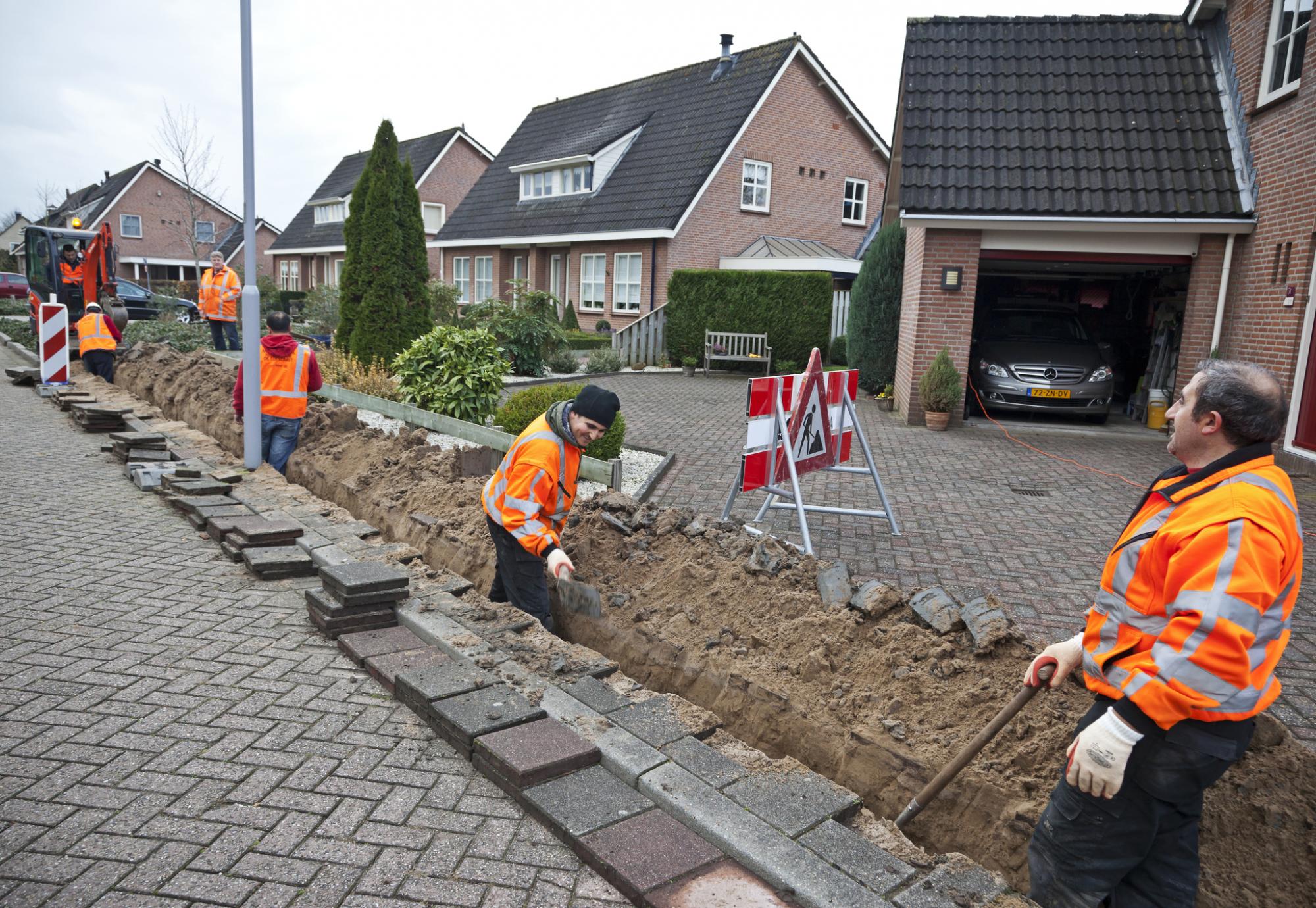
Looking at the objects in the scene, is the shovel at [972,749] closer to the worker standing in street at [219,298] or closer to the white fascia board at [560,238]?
the worker standing in street at [219,298]

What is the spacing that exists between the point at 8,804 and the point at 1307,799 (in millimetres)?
4484

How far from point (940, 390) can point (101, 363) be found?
13.9 m

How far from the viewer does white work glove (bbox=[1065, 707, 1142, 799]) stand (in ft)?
7.52

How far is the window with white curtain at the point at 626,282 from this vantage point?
24.8m

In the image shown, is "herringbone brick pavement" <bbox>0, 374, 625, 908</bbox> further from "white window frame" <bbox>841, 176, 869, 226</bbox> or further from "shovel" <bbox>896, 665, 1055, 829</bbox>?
"white window frame" <bbox>841, 176, 869, 226</bbox>

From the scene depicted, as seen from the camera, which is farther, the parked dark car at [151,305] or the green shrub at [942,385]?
the parked dark car at [151,305]

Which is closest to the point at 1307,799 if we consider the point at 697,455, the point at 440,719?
the point at 440,719

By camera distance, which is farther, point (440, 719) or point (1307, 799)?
point (440, 719)

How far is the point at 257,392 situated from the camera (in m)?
8.36

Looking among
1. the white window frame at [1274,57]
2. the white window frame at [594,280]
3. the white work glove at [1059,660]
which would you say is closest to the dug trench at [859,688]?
the white work glove at [1059,660]

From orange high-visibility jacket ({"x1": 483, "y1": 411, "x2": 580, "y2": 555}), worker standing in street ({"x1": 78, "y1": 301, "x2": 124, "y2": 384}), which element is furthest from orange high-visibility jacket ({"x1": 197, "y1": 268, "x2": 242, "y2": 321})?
orange high-visibility jacket ({"x1": 483, "y1": 411, "x2": 580, "y2": 555})

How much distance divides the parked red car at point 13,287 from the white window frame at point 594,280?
30.6m

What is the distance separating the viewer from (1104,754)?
91.1 inches

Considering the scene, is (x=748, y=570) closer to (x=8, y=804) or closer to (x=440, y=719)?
(x=440, y=719)
